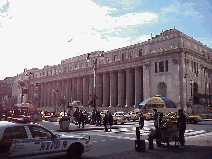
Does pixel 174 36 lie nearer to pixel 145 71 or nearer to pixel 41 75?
pixel 145 71

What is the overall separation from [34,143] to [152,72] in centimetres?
5572

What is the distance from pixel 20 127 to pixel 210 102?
211ft

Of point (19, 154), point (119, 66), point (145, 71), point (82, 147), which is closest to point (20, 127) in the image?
point (19, 154)

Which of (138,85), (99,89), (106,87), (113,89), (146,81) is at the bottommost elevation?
(113,89)

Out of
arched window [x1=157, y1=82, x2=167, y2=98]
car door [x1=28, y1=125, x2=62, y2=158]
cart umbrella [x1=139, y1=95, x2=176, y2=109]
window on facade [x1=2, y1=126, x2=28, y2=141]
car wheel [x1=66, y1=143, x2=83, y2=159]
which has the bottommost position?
car wheel [x1=66, y1=143, x2=83, y2=159]

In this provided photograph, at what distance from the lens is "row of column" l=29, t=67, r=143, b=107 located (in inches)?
2596

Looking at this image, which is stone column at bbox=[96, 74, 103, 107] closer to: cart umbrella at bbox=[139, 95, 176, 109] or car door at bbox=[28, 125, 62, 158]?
cart umbrella at bbox=[139, 95, 176, 109]

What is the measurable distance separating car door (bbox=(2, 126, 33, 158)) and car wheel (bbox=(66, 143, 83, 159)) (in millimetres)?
1582

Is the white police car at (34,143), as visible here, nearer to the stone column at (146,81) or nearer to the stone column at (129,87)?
the stone column at (146,81)

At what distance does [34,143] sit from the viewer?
759 cm

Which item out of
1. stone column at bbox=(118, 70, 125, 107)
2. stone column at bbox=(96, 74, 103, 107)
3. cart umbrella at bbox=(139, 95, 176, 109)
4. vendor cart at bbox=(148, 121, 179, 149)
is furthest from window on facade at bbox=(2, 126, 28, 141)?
stone column at bbox=(96, 74, 103, 107)

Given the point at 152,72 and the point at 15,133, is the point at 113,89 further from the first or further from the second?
the point at 15,133

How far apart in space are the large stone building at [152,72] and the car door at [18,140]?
39.1 metres

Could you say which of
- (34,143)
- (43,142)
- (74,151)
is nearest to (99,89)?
(74,151)
